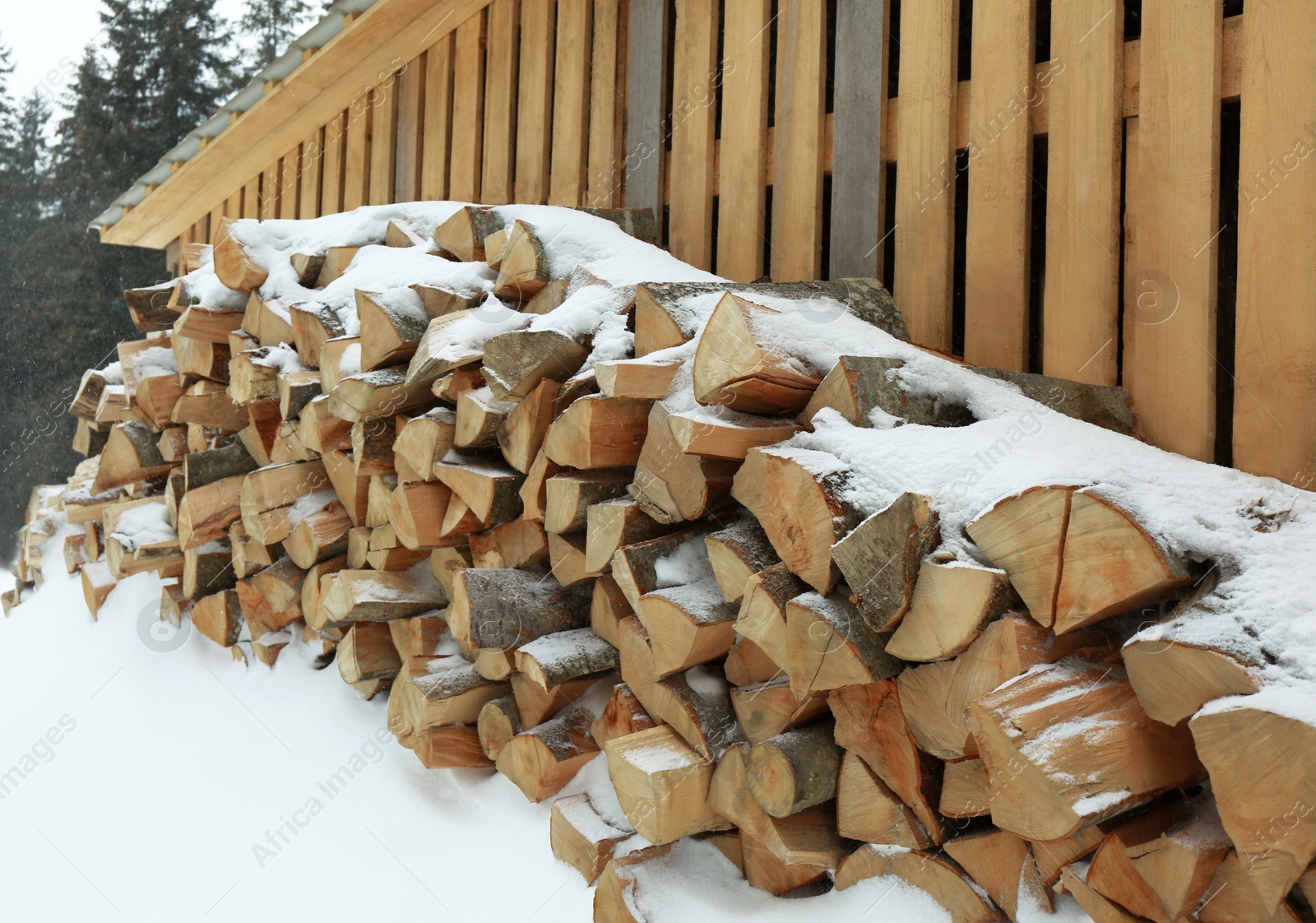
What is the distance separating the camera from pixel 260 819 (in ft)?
7.27

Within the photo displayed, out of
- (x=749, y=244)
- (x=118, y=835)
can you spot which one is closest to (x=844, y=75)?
(x=749, y=244)

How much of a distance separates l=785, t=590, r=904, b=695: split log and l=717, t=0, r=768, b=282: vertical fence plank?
5.03ft

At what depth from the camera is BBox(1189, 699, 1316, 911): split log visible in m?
0.90

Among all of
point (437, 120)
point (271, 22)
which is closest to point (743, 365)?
point (437, 120)

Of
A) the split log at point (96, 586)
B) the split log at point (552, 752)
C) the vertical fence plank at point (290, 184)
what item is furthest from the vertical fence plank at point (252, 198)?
the split log at point (552, 752)

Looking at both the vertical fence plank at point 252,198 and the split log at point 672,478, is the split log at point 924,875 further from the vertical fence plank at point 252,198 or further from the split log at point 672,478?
the vertical fence plank at point 252,198

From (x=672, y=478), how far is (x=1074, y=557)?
0.69 meters

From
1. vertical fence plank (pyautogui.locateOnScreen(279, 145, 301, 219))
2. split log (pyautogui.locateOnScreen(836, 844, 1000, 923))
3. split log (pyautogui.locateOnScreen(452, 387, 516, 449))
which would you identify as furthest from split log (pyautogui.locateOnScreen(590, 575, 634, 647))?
vertical fence plank (pyautogui.locateOnScreen(279, 145, 301, 219))

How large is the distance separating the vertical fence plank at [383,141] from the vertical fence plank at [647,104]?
1.56 metres

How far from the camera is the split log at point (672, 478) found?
1.57m

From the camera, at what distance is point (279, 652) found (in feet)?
8.89

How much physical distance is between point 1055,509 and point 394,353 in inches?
60.4

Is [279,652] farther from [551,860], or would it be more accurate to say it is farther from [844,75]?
[844,75]

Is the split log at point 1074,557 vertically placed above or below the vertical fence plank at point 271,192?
below
